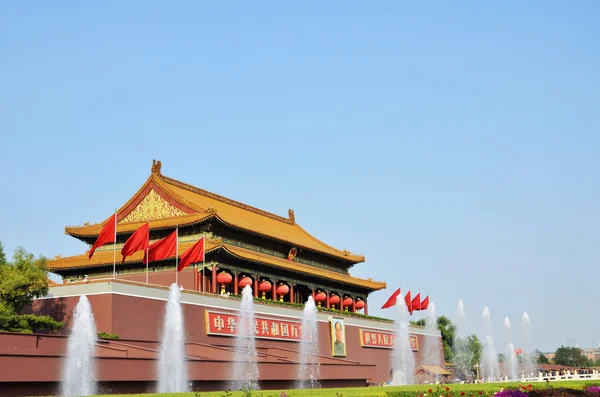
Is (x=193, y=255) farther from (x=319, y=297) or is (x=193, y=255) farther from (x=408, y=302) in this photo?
(x=408, y=302)

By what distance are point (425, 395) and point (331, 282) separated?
84.7ft

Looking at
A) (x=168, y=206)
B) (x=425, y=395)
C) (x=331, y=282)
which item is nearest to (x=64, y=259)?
(x=168, y=206)

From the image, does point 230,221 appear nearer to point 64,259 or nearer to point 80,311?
point 64,259

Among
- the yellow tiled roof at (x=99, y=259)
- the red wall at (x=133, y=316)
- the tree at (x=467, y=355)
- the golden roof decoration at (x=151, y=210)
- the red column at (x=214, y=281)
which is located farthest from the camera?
the tree at (x=467, y=355)

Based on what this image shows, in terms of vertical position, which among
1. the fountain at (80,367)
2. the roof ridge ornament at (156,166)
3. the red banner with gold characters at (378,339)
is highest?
the roof ridge ornament at (156,166)

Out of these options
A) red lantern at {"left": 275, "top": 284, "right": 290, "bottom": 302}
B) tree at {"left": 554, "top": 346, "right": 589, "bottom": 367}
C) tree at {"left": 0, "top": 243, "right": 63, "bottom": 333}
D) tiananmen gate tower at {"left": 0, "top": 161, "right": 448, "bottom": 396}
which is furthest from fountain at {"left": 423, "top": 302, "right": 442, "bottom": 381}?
tree at {"left": 554, "top": 346, "right": 589, "bottom": 367}

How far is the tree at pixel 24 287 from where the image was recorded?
78.3 feet

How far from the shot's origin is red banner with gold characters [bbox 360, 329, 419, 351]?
41.5m

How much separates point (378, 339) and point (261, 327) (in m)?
12.1

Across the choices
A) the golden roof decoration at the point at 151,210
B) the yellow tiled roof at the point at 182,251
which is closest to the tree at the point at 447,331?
the yellow tiled roof at the point at 182,251

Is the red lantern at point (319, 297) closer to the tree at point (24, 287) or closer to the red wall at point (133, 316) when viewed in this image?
the red wall at point (133, 316)

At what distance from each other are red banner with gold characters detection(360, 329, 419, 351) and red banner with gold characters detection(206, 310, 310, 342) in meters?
6.68

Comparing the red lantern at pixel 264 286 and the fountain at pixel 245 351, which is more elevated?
the red lantern at pixel 264 286

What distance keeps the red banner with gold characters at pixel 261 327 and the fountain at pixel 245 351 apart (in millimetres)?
331
